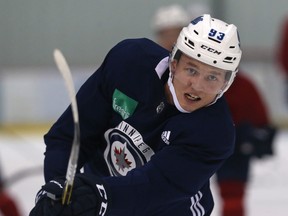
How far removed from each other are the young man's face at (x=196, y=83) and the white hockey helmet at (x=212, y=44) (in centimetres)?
2

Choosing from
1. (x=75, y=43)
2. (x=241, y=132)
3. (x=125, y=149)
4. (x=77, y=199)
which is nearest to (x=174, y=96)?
(x=125, y=149)

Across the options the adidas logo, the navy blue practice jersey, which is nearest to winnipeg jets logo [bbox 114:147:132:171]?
the navy blue practice jersey

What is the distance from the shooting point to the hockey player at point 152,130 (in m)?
2.00

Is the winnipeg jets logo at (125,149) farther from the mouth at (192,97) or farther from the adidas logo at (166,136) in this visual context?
the mouth at (192,97)

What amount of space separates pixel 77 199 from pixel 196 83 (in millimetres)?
401

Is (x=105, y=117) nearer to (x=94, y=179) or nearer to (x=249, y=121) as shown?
(x=94, y=179)

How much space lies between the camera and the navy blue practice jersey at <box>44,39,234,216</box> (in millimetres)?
2061

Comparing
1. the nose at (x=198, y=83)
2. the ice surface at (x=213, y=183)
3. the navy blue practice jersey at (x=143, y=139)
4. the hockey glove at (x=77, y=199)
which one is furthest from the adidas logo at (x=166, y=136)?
the ice surface at (x=213, y=183)

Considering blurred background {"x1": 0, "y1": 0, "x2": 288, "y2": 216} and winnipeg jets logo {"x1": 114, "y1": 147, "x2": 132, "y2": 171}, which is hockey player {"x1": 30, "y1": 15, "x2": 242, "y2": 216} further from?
blurred background {"x1": 0, "y1": 0, "x2": 288, "y2": 216}

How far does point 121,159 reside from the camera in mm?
2281

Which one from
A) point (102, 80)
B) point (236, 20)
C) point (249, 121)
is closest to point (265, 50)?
point (236, 20)

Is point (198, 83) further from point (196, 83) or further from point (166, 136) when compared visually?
point (166, 136)

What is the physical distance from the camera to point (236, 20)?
6332 millimetres

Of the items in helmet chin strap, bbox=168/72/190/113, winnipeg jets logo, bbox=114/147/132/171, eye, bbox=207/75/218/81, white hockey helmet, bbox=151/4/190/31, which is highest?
eye, bbox=207/75/218/81
